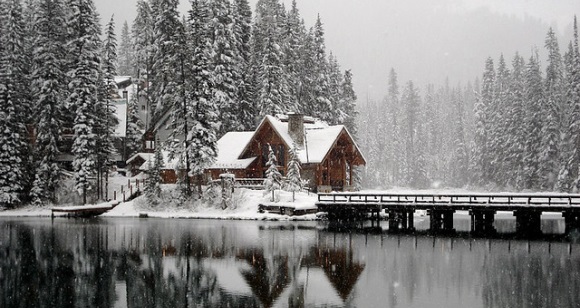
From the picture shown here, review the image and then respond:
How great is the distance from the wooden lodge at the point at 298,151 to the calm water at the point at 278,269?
15.9 metres

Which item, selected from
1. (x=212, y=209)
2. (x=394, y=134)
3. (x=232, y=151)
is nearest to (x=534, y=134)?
(x=232, y=151)

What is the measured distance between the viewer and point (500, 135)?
78688mm

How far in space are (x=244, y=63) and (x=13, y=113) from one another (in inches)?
1048

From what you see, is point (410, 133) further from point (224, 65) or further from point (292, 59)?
point (224, 65)

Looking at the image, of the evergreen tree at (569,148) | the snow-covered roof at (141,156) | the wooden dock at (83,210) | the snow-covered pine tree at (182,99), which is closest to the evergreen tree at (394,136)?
the evergreen tree at (569,148)

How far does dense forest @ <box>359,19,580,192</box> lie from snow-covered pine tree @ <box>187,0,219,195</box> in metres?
36.7

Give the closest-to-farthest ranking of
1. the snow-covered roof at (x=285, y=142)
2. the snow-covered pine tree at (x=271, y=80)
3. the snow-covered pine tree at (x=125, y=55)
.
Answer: the snow-covered roof at (x=285, y=142) → the snow-covered pine tree at (x=271, y=80) → the snow-covered pine tree at (x=125, y=55)

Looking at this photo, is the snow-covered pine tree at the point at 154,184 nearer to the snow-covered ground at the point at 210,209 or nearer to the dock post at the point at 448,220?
the snow-covered ground at the point at 210,209

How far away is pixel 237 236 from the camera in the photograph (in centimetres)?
3734

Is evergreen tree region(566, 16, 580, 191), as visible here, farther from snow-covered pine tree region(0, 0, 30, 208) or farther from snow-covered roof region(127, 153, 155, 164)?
snow-covered pine tree region(0, 0, 30, 208)

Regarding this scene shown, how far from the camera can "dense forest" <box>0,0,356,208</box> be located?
5269 cm

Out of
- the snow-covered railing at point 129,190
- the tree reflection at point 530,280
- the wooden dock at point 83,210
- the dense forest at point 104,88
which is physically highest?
the dense forest at point 104,88

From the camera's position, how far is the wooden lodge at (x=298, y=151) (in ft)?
184

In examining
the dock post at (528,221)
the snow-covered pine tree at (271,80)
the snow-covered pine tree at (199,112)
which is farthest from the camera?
the snow-covered pine tree at (271,80)
